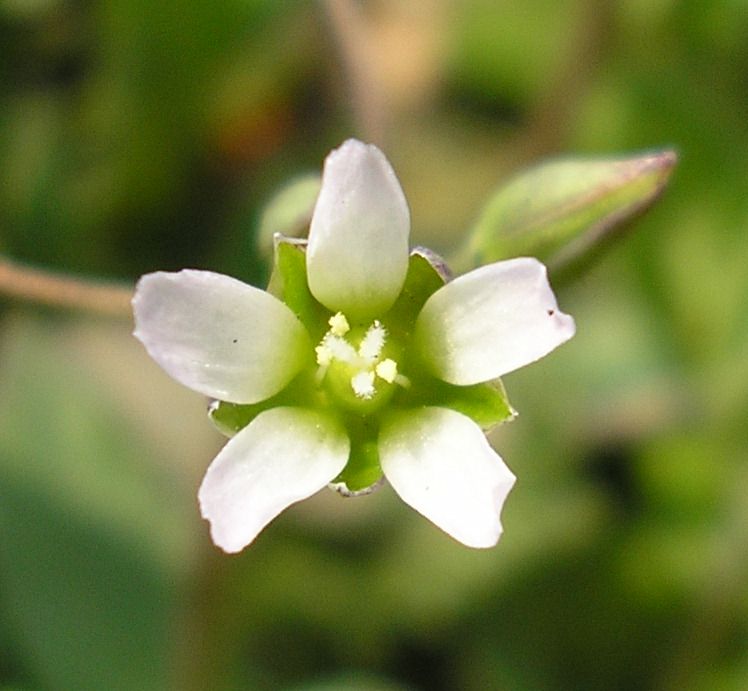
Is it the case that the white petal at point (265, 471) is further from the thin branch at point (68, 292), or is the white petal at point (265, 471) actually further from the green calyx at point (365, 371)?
the thin branch at point (68, 292)

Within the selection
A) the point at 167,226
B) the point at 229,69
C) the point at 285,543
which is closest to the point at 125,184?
the point at 167,226

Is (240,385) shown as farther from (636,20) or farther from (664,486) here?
(636,20)

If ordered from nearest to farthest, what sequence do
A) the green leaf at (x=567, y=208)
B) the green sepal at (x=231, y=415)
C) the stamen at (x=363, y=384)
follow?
the green sepal at (x=231, y=415)
the stamen at (x=363, y=384)
the green leaf at (x=567, y=208)

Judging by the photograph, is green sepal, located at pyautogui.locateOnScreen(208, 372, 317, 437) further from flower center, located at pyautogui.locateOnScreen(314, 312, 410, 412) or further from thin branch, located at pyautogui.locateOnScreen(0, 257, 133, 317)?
thin branch, located at pyautogui.locateOnScreen(0, 257, 133, 317)

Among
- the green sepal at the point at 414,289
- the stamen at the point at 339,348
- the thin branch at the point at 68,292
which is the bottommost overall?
the stamen at the point at 339,348

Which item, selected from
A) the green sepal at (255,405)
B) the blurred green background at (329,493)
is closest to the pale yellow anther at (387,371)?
the green sepal at (255,405)

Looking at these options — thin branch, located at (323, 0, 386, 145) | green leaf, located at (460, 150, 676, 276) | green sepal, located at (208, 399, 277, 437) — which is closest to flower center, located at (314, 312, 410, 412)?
green sepal, located at (208, 399, 277, 437)

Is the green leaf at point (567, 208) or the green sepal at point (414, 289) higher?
the green leaf at point (567, 208)
